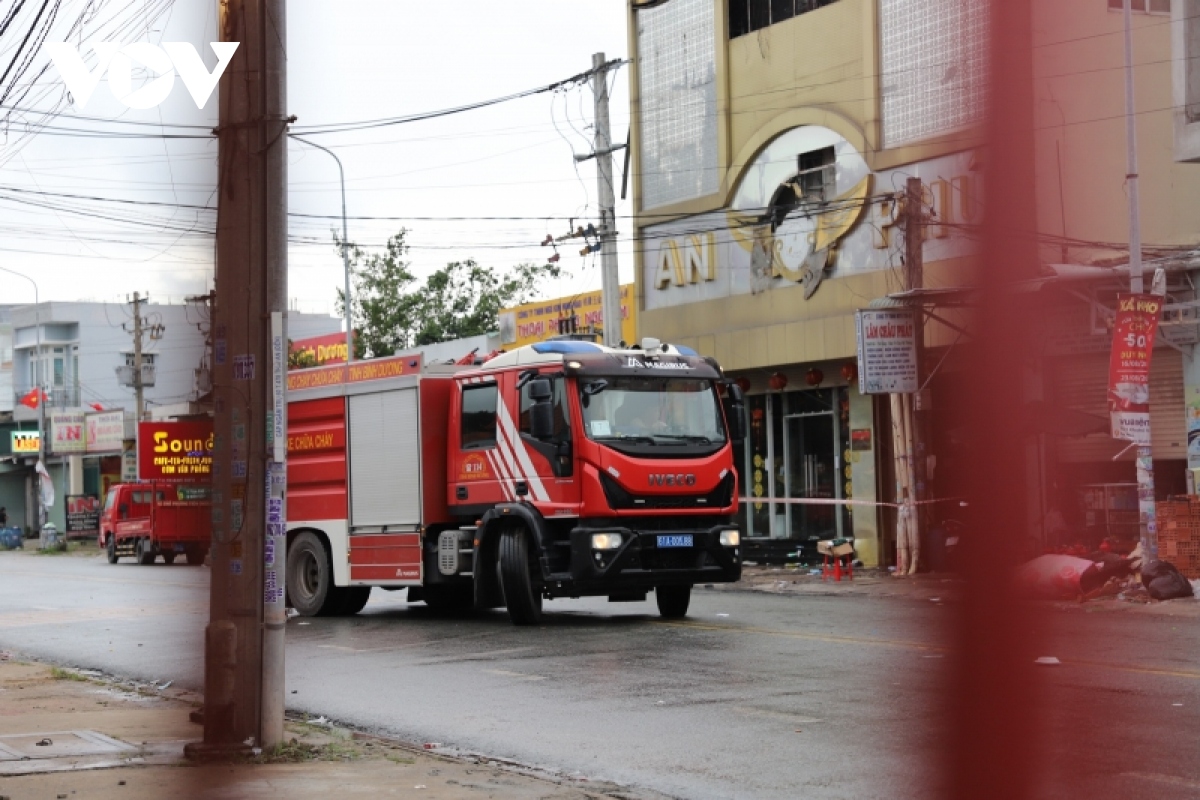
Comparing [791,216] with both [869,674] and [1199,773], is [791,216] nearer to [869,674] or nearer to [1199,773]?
[869,674]

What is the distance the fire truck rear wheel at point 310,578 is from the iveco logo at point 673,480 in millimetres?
4790

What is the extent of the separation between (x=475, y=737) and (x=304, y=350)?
47.0m

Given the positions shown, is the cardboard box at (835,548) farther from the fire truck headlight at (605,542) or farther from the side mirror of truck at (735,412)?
the fire truck headlight at (605,542)

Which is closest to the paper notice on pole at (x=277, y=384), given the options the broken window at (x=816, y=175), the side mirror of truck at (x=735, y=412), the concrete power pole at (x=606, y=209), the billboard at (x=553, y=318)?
the side mirror of truck at (x=735, y=412)

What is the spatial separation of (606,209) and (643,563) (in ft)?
35.1

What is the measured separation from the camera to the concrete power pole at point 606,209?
24266mm

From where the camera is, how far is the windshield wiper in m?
15.7

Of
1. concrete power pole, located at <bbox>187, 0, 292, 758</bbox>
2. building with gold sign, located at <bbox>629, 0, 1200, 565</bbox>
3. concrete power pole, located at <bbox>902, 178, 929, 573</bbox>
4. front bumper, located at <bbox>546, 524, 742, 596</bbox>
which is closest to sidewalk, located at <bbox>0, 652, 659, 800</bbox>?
concrete power pole, located at <bbox>187, 0, 292, 758</bbox>

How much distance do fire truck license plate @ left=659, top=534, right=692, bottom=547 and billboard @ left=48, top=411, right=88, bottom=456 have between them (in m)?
51.2

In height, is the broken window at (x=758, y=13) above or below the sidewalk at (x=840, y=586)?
above

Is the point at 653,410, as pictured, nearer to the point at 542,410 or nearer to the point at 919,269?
the point at 542,410

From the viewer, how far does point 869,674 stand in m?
10.8

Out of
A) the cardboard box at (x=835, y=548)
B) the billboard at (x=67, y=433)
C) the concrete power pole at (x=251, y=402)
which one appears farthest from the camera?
the billboard at (x=67, y=433)

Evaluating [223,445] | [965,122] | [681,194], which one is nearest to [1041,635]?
[965,122]
